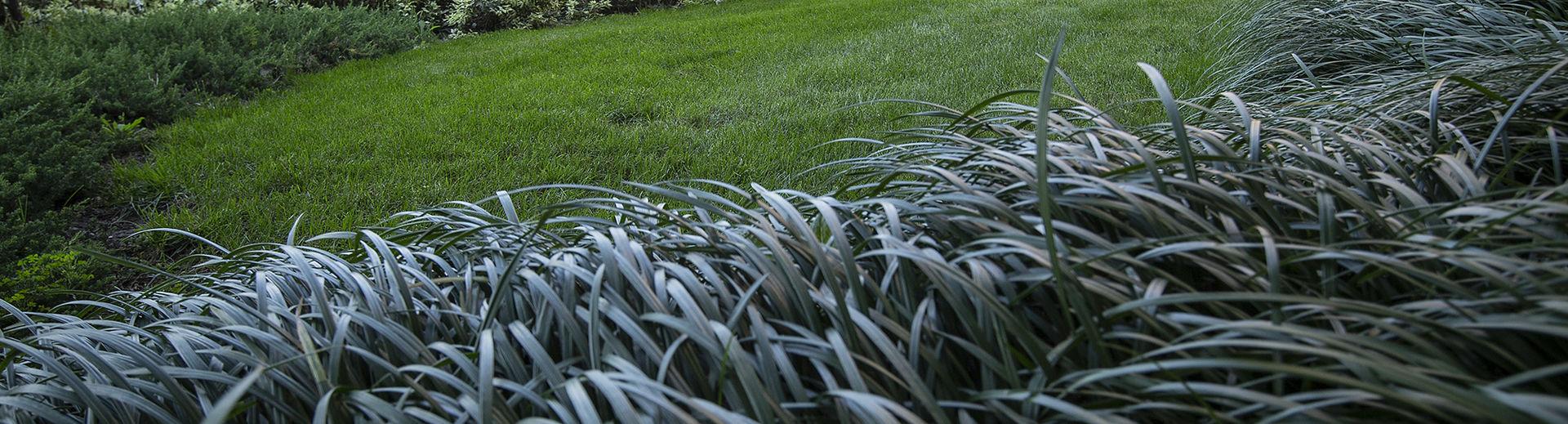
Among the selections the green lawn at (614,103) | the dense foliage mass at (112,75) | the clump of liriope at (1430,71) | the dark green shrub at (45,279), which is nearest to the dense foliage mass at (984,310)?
the clump of liriope at (1430,71)

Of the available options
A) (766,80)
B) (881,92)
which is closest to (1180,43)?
(881,92)

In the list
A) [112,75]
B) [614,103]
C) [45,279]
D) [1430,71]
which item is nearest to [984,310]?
[1430,71]

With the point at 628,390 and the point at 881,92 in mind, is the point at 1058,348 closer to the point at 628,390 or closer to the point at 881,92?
the point at 628,390

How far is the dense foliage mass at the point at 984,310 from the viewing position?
104 centimetres

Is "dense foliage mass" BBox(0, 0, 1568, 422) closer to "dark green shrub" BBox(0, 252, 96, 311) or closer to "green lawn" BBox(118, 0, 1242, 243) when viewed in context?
"dark green shrub" BBox(0, 252, 96, 311)

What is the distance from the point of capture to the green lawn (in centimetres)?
397

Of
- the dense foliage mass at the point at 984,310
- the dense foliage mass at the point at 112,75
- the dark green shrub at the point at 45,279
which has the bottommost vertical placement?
the dark green shrub at the point at 45,279

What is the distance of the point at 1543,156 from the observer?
5.87 feet

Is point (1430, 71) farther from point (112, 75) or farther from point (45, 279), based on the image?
point (112, 75)

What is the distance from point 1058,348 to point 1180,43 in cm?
565

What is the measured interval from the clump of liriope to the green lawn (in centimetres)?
64

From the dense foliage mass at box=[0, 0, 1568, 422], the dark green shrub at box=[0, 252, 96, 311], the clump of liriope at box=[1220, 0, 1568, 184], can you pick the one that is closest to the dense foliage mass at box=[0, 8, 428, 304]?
the dark green shrub at box=[0, 252, 96, 311]

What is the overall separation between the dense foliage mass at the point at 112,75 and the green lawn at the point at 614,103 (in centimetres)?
26

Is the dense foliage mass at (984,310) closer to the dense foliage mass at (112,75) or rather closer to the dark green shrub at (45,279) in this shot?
the dark green shrub at (45,279)
